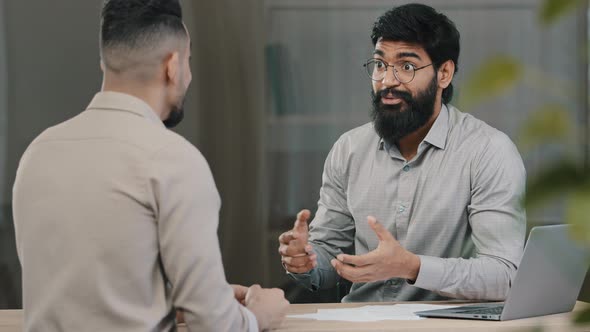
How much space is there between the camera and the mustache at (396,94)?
8.64 ft

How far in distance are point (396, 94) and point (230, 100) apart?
0.89 m

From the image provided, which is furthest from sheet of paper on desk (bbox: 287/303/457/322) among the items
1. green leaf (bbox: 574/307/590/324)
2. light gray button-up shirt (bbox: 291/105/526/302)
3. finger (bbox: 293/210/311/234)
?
green leaf (bbox: 574/307/590/324)

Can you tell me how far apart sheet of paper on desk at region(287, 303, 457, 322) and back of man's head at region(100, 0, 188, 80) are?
711mm

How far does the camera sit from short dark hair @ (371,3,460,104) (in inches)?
102

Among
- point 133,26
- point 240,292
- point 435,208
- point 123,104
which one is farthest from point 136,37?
point 435,208

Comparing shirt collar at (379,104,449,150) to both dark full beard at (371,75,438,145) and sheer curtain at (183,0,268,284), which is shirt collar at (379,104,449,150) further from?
sheer curtain at (183,0,268,284)

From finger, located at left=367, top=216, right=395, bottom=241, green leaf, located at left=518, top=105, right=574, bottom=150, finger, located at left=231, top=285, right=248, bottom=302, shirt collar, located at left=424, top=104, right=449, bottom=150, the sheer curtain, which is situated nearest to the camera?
green leaf, located at left=518, top=105, right=574, bottom=150

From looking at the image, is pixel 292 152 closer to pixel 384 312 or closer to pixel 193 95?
pixel 193 95

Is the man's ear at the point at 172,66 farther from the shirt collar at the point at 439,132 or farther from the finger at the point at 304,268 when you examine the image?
the shirt collar at the point at 439,132

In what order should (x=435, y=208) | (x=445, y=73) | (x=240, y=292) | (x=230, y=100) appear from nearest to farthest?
1. (x=240, y=292)
2. (x=435, y=208)
3. (x=445, y=73)
4. (x=230, y=100)

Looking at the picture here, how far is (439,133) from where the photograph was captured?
2.56 m

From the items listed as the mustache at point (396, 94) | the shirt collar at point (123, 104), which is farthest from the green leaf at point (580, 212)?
the mustache at point (396, 94)

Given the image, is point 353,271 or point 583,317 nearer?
point 583,317

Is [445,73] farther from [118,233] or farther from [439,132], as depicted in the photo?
[118,233]
